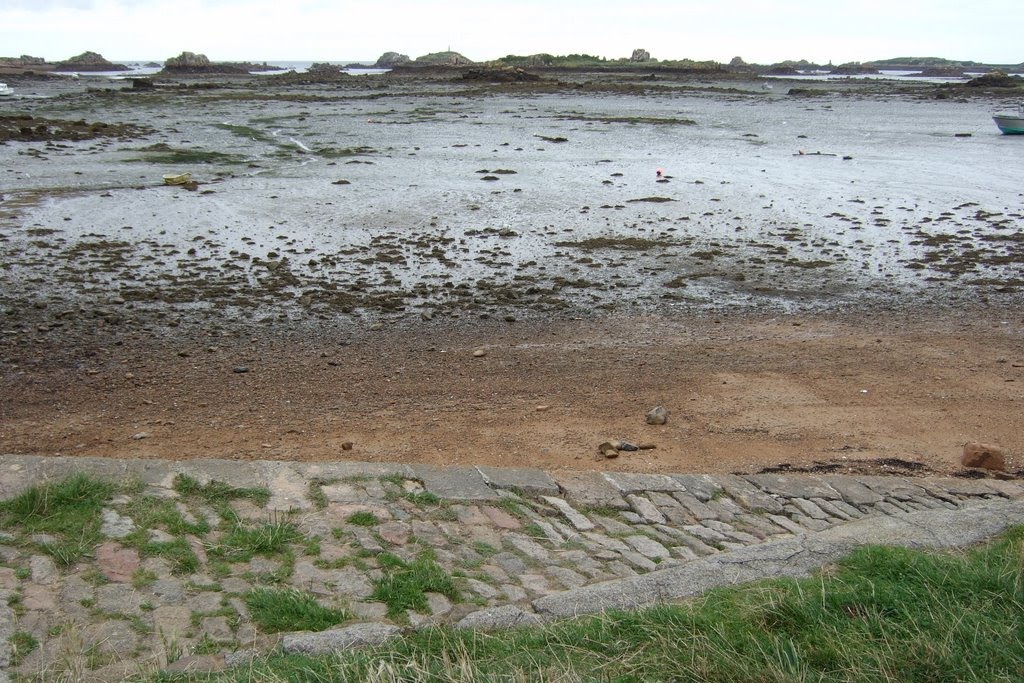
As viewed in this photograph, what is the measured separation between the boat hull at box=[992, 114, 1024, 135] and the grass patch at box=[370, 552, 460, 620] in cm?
3722

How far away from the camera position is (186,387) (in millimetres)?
7629

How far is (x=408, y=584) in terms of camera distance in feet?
13.3

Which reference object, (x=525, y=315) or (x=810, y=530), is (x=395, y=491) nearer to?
(x=810, y=530)


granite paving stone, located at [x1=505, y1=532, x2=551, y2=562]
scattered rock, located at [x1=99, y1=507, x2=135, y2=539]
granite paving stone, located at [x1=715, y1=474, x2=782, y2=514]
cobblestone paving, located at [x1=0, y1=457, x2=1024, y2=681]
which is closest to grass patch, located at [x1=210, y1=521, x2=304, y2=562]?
cobblestone paving, located at [x1=0, y1=457, x2=1024, y2=681]

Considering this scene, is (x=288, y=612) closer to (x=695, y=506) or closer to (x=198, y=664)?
(x=198, y=664)

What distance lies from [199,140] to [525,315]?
20821 millimetres

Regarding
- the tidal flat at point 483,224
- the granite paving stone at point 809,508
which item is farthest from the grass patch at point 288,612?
the tidal flat at point 483,224

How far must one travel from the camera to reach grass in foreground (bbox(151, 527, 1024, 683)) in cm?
307

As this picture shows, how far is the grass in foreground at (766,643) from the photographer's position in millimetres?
3072

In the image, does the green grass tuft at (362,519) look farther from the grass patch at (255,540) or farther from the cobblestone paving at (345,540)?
the grass patch at (255,540)

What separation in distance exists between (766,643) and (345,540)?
2163 millimetres

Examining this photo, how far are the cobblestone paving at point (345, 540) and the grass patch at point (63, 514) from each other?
0.04m

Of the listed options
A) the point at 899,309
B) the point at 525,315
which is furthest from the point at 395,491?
the point at 899,309

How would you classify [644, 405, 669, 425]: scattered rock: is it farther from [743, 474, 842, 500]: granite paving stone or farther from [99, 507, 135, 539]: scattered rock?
[99, 507, 135, 539]: scattered rock
